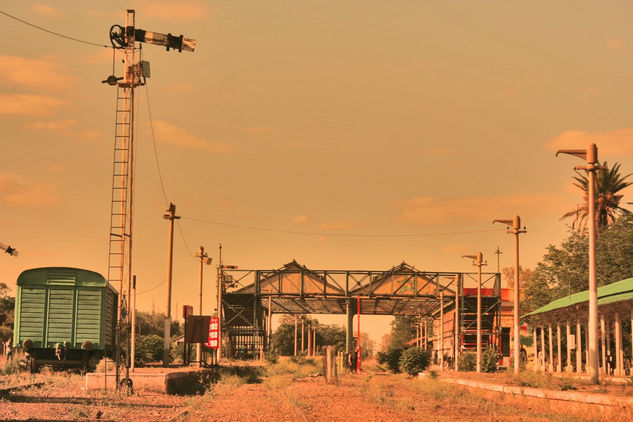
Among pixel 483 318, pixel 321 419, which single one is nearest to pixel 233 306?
pixel 483 318

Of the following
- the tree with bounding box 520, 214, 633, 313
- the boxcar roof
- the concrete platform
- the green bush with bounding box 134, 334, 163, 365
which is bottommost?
the concrete platform

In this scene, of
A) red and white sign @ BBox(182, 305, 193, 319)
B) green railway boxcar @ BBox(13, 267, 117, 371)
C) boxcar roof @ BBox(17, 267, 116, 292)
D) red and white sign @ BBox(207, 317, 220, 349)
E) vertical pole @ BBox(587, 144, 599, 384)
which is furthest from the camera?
red and white sign @ BBox(207, 317, 220, 349)

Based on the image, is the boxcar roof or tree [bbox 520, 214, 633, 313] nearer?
the boxcar roof

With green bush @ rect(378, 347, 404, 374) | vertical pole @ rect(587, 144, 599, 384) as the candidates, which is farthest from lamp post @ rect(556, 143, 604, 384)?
green bush @ rect(378, 347, 404, 374)

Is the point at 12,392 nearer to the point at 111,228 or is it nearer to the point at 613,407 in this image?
the point at 111,228

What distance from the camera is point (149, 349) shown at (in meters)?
54.2

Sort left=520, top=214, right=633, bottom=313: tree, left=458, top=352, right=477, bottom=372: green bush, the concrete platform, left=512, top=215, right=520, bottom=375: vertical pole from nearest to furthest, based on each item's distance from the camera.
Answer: the concrete platform
left=512, top=215, right=520, bottom=375: vertical pole
left=458, top=352, right=477, bottom=372: green bush
left=520, top=214, right=633, bottom=313: tree

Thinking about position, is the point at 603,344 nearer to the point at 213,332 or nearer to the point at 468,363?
the point at 468,363

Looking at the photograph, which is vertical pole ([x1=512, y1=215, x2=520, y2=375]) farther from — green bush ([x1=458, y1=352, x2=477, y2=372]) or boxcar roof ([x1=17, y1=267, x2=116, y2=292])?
boxcar roof ([x1=17, y1=267, x2=116, y2=292])

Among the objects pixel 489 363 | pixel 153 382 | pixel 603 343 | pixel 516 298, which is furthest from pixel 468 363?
pixel 153 382

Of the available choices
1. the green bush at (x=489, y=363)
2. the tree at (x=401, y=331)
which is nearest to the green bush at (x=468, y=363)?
the green bush at (x=489, y=363)

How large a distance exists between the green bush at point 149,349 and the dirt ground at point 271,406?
1774cm

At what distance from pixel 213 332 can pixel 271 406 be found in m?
21.7

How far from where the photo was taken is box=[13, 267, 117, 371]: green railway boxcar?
32312 millimetres
